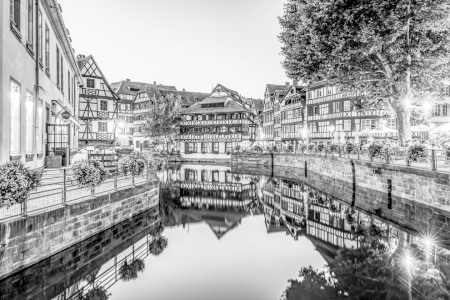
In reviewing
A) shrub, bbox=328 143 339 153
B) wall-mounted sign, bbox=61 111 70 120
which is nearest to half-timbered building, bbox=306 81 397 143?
shrub, bbox=328 143 339 153

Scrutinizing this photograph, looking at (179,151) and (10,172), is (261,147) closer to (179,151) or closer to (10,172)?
(179,151)

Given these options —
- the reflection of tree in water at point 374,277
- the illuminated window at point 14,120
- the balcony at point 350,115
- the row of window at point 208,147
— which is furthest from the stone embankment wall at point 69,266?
the row of window at point 208,147

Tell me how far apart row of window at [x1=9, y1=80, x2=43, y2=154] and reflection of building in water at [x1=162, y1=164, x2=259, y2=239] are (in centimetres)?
678

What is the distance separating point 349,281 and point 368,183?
14.4 m

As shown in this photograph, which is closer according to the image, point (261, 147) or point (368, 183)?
point (368, 183)

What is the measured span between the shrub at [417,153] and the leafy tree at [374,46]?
508cm

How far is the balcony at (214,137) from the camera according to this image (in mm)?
58969

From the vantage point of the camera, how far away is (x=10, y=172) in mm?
8305

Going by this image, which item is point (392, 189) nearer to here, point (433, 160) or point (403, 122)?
point (433, 160)

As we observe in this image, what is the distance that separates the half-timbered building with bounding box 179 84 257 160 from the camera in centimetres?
5909

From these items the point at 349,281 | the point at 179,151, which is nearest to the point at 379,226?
the point at 349,281

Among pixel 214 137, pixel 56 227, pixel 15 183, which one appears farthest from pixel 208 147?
pixel 15 183

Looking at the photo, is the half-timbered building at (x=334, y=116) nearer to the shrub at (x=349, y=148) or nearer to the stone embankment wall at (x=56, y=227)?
the shrub at (x=349, y=148)

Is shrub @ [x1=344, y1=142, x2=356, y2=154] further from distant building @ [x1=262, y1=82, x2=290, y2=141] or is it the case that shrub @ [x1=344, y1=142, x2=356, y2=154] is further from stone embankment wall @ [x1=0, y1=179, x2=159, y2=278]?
distant building @ [x1=262, y1=82, x2=290, y2=141]
